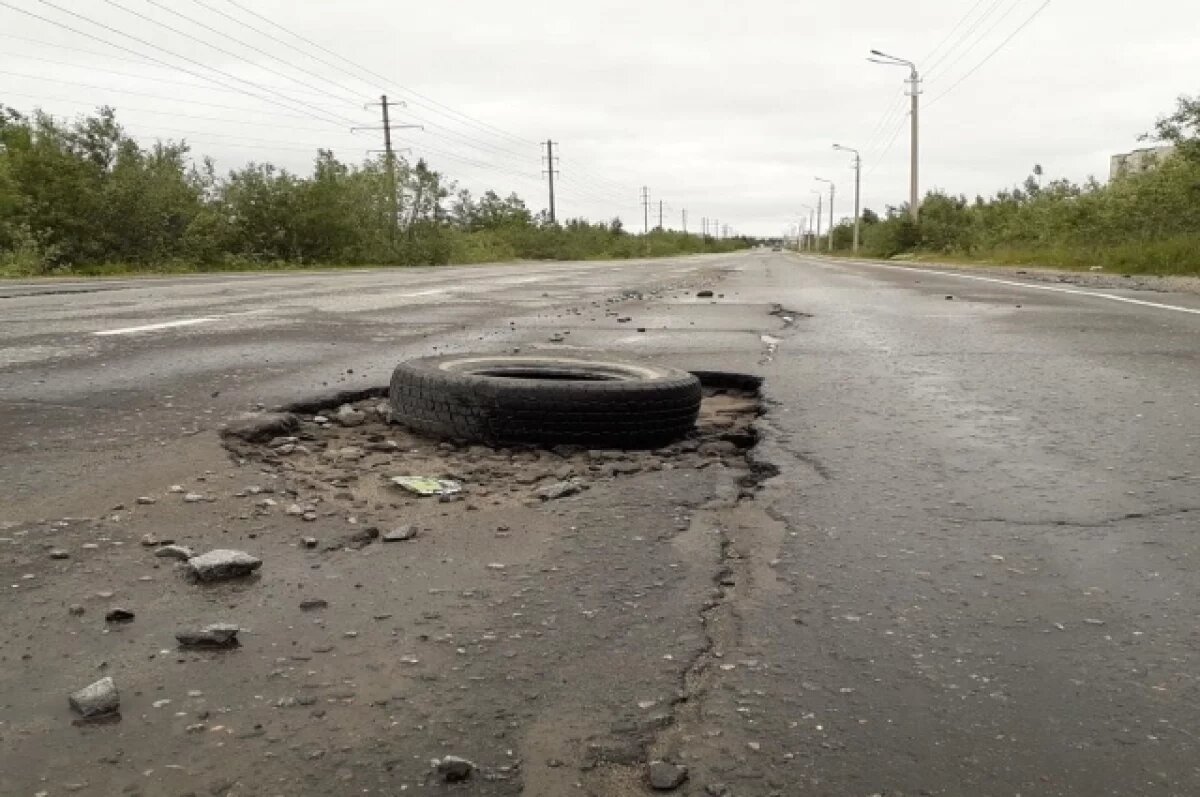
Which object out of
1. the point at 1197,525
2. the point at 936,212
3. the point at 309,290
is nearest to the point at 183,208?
the point at 309,290

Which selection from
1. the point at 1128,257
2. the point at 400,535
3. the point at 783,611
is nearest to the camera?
the point at 783,611

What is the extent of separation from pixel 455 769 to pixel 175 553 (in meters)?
1.18

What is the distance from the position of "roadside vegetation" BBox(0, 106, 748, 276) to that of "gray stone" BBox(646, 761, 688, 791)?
24.7 m

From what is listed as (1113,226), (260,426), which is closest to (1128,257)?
(1113,226)

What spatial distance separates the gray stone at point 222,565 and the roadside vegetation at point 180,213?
2348cm

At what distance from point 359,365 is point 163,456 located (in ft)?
7.23

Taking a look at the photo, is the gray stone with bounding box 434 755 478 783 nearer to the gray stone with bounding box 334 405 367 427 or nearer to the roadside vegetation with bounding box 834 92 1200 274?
the gray stone with bounding box 334 405 367 427

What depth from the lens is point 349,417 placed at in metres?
3.95

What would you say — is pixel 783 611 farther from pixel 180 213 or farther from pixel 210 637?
pixel 180 213

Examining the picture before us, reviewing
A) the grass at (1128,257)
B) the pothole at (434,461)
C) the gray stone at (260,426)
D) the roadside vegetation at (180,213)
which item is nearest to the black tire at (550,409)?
the pothole at (434,461)

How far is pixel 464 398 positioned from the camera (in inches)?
134

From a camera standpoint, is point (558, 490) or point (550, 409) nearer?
point (558, 490)

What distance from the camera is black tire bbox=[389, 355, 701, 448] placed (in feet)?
10.9

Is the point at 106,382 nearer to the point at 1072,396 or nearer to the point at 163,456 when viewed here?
the point at 163,456
